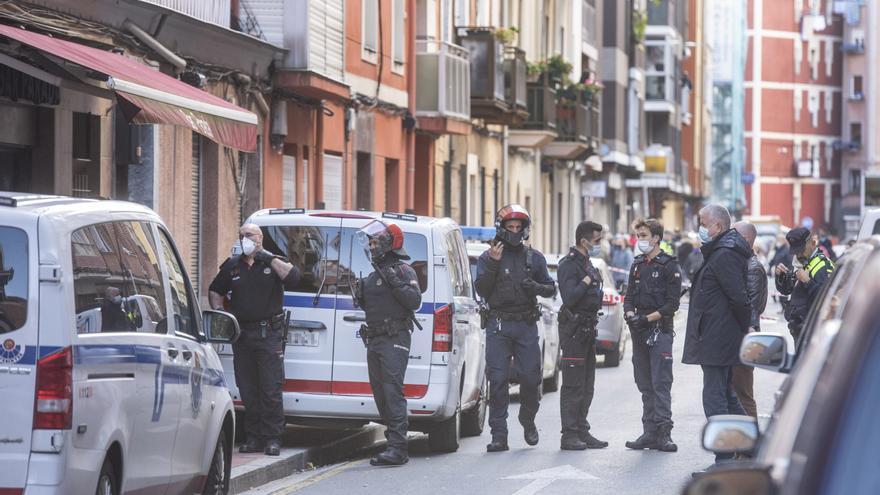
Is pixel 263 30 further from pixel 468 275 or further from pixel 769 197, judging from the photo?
pixel 769 197

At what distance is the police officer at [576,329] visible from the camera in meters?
15.8

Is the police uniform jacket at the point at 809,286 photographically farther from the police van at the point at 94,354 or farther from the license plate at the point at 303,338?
the police van at the point at 94,354

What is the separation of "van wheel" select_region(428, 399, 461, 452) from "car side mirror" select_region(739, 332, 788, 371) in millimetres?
9216

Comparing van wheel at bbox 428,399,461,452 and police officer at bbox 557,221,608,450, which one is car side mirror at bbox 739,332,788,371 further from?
police officer at bbox 557,221,608,450

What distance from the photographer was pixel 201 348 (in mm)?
10188

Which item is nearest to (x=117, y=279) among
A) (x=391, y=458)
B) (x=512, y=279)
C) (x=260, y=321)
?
(x=260, y=321)

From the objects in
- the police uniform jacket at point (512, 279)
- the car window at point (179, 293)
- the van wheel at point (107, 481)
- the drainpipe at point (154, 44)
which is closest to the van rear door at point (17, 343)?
the van wheel at point (107, 481)

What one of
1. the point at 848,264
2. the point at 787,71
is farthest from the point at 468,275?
the point at 787,71

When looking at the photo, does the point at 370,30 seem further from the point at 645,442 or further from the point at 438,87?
Result: the point at 645,442

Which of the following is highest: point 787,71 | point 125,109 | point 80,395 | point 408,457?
point 787,71

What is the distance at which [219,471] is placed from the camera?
35.3 ft

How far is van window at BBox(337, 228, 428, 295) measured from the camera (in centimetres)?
1480

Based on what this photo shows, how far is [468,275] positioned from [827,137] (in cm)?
11336

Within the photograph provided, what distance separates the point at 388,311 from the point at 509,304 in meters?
1.55
